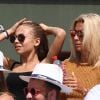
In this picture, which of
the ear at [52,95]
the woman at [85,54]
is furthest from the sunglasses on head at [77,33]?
the ear at [52,95]

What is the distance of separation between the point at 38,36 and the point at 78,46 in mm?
544

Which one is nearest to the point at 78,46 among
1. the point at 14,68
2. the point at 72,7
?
the point at 14,68

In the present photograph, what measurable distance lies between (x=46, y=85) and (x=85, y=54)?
2.70 ft

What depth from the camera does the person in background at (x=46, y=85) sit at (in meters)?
3.31

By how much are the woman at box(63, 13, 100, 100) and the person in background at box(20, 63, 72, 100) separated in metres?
0.48

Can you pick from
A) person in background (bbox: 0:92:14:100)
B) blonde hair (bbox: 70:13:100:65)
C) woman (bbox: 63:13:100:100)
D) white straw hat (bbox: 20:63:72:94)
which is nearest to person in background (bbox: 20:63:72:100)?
white straw hat (bbox: 20:63:72:94)

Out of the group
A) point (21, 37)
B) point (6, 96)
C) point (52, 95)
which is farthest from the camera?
point (21, 37)

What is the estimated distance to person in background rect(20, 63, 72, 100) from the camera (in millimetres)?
3307

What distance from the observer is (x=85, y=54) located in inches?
→ 160

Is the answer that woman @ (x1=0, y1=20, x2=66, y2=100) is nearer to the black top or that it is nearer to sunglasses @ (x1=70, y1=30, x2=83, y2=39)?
the black top

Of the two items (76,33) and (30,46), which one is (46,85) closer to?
(76,33)

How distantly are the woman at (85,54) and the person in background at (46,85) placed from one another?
1.59ft

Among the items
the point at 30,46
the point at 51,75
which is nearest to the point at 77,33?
the point at 30,46

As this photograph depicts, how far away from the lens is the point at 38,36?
4480mm
